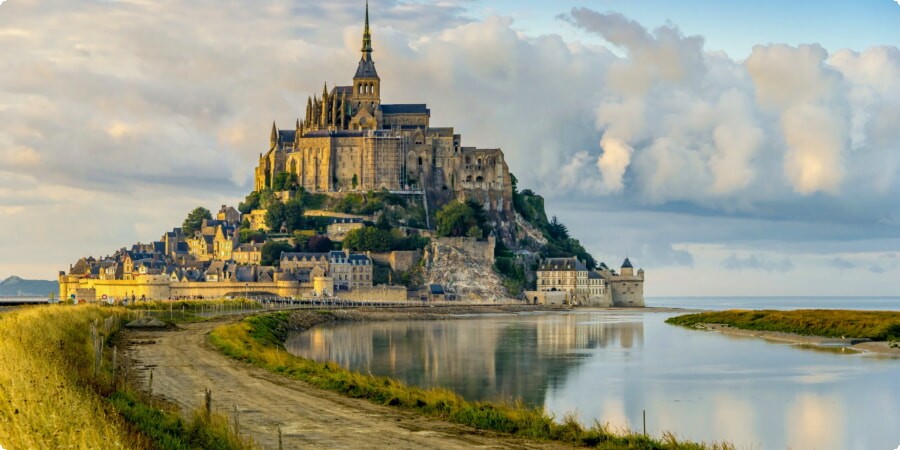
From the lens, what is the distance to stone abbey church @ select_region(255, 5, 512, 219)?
376 ft

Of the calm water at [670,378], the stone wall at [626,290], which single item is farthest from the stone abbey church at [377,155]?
the calm water at [670,378]

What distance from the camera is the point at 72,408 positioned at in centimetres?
1327

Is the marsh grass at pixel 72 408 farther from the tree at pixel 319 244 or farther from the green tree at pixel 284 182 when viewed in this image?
the green tree at pixel 284 182

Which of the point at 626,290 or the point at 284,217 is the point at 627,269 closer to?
the point at 626,290

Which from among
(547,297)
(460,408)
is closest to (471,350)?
(460,408)

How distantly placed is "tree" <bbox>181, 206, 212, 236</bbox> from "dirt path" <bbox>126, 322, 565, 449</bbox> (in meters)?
91.2

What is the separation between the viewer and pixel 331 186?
11444cm

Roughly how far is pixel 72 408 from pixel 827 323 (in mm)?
49228

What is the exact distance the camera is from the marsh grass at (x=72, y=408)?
11974 mm

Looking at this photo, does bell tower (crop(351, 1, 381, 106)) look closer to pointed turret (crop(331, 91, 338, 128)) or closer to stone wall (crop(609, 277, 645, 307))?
pointed turret (crop(331, 91, 338, 128))

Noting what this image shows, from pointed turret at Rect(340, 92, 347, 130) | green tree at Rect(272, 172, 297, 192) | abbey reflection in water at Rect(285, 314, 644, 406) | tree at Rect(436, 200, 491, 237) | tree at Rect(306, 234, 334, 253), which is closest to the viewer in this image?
abbey reflection in water at Rect(285, 314, 644, 406)

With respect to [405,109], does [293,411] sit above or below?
below

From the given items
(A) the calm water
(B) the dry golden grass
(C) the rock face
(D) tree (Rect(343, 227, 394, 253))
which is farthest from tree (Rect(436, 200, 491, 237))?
(B) the dry golden grass

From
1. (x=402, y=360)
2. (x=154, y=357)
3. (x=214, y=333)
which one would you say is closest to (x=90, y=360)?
(x=154, y=357)
